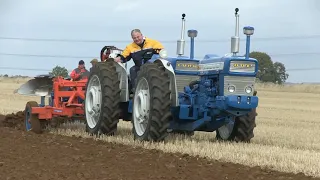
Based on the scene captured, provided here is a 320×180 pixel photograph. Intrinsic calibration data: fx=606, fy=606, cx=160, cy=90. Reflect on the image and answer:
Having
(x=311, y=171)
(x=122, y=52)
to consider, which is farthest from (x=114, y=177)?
(x=122, y=52)

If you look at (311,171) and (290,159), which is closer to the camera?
(311,171)

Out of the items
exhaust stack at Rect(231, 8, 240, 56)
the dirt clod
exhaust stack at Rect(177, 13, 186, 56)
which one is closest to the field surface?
exhaust stack at Rect(231, 8, 240, 56)

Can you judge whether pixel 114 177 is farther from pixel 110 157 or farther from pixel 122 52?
pixel 122 52

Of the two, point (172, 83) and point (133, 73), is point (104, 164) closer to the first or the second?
point (172, 83)

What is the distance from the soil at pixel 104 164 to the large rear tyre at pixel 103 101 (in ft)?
3.89

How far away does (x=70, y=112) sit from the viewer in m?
10.2

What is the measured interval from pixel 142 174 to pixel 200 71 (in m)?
3.89

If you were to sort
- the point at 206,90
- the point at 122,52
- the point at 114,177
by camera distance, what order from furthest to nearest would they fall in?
the point at 122,52 < the point at 206,90 < the point at 114,177

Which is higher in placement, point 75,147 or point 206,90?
point 206,90

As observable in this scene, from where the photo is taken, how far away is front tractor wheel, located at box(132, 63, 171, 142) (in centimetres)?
817

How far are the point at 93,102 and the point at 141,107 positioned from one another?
1300 mm

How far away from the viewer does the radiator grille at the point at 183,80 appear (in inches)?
370

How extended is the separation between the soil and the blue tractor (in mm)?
876

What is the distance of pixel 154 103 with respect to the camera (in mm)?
8172
